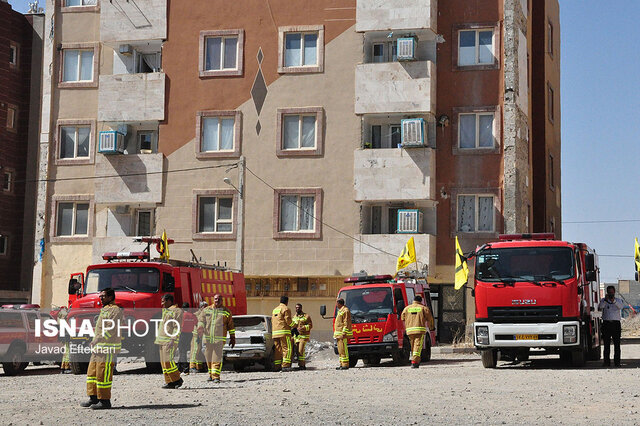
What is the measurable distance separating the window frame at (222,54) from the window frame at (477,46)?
8.18m

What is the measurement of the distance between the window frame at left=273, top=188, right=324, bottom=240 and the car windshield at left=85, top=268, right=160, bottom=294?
14.2 m

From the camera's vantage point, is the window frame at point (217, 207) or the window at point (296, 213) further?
the window frame at point (217, 207)

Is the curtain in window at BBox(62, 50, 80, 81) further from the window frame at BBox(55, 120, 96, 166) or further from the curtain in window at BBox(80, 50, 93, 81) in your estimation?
the window frame at BBox(55, 120, 96, 166)

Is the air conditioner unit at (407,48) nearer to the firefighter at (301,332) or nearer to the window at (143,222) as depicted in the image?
the window at (143,222)

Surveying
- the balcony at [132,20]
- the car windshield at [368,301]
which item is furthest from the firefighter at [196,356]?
the balcony at [132,20]

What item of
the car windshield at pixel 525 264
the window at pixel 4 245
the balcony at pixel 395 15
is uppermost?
the balcony at pixel 395 15

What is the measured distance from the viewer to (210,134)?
41.1 metres

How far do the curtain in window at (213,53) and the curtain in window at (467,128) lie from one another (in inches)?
385

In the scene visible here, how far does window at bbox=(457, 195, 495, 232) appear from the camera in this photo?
39.0 m

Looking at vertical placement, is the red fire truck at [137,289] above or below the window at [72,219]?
below

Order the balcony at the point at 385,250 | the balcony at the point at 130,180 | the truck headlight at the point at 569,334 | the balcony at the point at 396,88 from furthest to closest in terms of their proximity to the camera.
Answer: the balcony at the point at 130,180 → the balcony at the point at 396,88 → the balcony at the point at 385,250 → the truck headlight at the point at 569,334

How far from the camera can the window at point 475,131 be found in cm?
3936

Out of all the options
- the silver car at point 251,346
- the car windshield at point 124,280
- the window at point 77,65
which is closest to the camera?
the silver car at point 251,346

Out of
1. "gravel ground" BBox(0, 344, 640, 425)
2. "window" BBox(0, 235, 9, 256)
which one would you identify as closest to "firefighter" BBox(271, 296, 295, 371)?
"gravel ground" BBox(0, 344, 640, 425)
